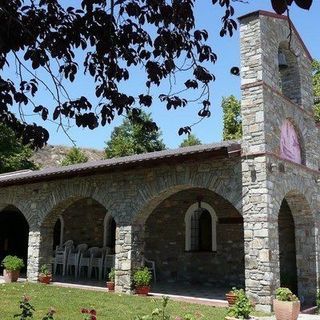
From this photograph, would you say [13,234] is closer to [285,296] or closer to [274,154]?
[274,154]

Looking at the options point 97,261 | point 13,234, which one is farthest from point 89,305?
point 13,234

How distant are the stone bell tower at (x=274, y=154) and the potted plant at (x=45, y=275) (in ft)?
18.9

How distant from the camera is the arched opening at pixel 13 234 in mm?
16156

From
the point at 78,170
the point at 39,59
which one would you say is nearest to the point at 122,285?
the point at 78,170

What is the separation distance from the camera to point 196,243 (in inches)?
503

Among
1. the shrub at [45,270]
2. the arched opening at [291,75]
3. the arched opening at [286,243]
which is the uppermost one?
the arched opening at [291,75]

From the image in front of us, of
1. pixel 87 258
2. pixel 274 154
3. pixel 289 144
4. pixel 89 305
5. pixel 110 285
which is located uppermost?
pixel 289 144

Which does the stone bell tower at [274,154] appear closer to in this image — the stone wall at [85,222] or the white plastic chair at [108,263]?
the white plastic chair at [108,263]

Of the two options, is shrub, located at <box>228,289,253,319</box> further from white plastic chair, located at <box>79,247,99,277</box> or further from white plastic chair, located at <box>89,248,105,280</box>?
white plastic chair, located at <box>79,247,99,277</box>

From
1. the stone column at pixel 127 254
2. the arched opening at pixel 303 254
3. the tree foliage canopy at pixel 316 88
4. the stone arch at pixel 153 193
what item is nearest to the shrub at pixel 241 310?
the stone arch at pixel 153 193

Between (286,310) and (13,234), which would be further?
(13,234)

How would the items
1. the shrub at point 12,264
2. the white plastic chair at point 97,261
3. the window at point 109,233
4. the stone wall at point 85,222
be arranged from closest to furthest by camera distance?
1. the shrub at point 12,264
2. the white plastic chair at point 97,261
3. the window at point 109,233
4. the stone wall at point 85,222

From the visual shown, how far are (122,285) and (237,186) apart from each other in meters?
3.64

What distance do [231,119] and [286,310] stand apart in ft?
56.1
